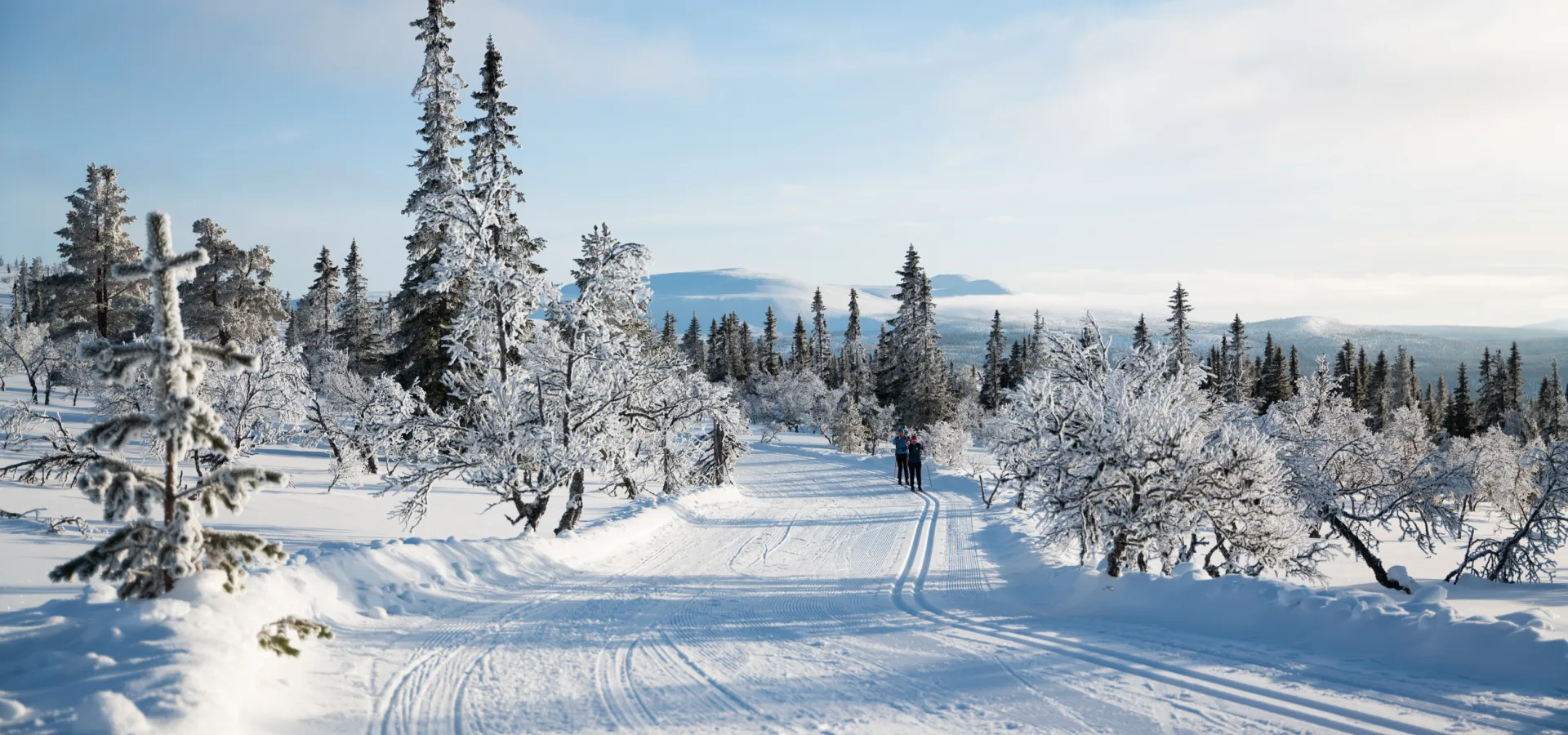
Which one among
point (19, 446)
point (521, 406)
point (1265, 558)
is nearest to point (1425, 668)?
point (1265, 558)

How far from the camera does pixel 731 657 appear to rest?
672 centimetres

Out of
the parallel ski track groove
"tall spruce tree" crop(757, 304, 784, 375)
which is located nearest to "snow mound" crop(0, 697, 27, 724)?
the parallel ski track groove

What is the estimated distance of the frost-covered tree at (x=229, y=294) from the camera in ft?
106

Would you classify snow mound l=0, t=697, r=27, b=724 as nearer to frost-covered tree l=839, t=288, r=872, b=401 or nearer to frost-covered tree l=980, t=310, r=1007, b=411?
frost-covered tree l=839, t=288, r=872, b=401

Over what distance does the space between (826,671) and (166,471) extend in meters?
5.18

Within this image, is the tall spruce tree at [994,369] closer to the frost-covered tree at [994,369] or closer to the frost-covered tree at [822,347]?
the frost-covered tree at [994,369]

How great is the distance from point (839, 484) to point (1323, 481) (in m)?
13.7

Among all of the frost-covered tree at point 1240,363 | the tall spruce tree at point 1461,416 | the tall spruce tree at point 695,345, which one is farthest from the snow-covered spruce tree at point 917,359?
the tall spruce tree at point 1461,416

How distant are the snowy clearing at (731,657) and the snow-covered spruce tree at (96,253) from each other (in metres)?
29.7

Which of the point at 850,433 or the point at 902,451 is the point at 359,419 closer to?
the point at 902,451

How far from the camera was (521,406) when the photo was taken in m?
13.0

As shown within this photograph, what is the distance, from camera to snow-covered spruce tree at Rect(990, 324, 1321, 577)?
9.63 meters

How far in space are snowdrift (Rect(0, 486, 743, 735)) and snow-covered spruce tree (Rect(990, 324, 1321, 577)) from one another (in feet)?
25.8

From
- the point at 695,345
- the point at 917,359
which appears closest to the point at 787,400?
the point at 917,359
